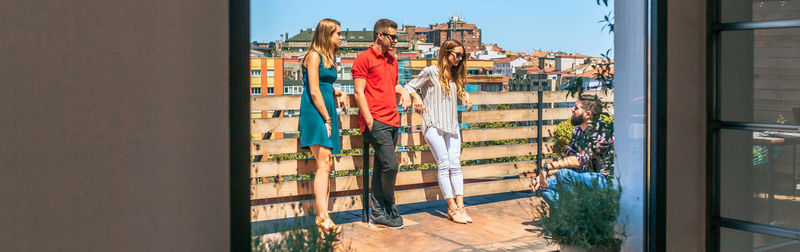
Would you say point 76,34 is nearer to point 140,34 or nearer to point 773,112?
point 140,34

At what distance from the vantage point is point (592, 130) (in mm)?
3816

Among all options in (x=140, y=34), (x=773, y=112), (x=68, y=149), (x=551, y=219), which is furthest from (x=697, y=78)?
(x=68, y=149)

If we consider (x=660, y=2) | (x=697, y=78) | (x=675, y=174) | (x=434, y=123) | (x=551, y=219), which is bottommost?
(x=551, y=219)

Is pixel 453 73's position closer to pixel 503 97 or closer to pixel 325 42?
pixel 503 97

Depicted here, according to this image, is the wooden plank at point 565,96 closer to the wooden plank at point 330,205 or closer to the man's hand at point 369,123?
the wooden plank at point 330,205

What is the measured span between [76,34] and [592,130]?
106 inches

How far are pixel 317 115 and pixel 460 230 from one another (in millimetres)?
1193

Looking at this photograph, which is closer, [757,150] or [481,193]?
[757,150]

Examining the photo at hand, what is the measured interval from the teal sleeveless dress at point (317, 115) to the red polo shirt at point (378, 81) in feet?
0.56

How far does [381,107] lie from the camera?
299 cm

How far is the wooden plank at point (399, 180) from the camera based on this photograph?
98.1 inches

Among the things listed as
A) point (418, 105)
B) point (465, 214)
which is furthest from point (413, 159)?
point (465, 214)

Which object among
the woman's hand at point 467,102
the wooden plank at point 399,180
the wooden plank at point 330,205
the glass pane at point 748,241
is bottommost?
the glass pane at point 748,241

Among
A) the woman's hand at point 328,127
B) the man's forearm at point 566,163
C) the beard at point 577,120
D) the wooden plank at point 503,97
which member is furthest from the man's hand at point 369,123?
the beard at point 577,120
